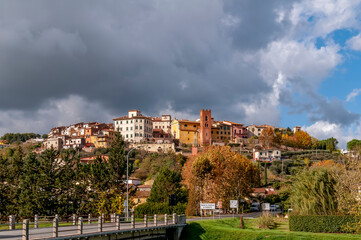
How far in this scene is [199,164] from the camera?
59062mm

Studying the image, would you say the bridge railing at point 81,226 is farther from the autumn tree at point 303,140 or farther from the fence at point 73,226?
the autumn tree at point 303,140

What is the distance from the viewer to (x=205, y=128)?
162125mm

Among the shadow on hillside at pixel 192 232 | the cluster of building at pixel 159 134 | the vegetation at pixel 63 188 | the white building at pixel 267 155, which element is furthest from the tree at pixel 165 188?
the cluster of building at pixel 159 134

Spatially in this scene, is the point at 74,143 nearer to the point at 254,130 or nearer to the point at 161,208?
the point at 254,130

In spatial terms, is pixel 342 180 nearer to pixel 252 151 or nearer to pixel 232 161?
pixel 232 161

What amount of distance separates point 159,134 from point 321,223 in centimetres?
14085

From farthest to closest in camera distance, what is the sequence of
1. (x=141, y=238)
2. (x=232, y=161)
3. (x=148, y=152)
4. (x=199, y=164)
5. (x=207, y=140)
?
(x=207, y=140) < (x=148, y=152) < (x=232, y=161) < (x=199, y=164) < (x=141, y=238)

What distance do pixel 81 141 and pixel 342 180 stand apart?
14032cm

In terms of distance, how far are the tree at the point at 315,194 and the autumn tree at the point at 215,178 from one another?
59.9 feet

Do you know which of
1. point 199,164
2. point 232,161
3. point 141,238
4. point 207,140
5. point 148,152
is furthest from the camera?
point 207,140

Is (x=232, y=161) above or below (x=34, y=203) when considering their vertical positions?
above

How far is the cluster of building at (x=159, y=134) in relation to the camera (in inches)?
6353

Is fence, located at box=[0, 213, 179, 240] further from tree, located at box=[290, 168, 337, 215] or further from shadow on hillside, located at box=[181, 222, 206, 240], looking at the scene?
tree, located at box=[290, 168, 337, 215]

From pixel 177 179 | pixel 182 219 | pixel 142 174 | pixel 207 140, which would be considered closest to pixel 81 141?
pixel 207 140
